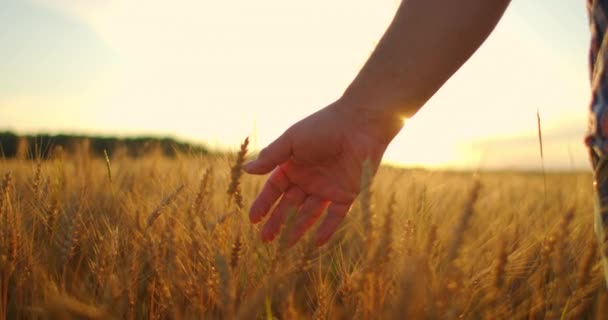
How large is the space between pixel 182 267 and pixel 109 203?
0.80 metres

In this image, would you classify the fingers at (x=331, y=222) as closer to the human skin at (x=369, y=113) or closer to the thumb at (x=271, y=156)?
the human skin at (x=369, y=113)

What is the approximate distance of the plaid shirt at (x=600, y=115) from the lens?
0.88m

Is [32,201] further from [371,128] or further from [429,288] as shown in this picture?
[429,288]

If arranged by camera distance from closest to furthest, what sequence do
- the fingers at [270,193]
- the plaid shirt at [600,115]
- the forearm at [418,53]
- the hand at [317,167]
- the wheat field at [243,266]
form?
the wheat field at [243,266] < the plaid shirt at [600,115] < the forearm at [418,53] < the hand at [317,167] < the fingers at [270,193]

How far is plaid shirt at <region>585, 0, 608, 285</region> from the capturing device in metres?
0.88

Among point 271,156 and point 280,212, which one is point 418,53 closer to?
point 271,156

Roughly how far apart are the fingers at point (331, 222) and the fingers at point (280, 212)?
0.30 ft

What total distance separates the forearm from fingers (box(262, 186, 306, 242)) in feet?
0.98

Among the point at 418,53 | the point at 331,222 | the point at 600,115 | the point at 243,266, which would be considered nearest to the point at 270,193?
the point at 331,222

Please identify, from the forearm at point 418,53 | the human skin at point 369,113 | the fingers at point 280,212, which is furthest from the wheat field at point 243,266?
the forearm at point 418,53

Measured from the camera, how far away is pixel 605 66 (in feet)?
2.86

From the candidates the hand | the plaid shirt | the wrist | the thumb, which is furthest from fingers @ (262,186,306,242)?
the plaid shirt

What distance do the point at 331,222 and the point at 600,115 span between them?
608 millimetres

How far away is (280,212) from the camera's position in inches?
49.8
